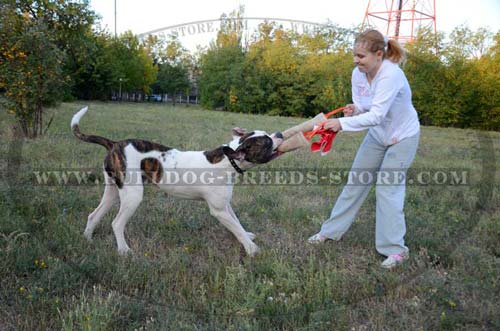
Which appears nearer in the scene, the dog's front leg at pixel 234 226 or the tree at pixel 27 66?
the dog's front leg at pixel 234 226

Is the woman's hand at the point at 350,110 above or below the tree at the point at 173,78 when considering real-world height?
below

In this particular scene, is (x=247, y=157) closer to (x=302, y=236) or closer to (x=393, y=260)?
(x=302, y=236)

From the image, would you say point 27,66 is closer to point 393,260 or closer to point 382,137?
point 382,137

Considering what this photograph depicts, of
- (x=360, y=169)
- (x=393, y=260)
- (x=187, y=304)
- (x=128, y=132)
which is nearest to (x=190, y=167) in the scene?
(x=187, y=304)

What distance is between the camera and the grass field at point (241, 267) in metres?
2.82

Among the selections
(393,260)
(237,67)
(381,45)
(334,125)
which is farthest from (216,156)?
(237,67)

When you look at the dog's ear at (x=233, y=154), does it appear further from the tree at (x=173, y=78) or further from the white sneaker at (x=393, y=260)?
the tree at (x=173, y=78)

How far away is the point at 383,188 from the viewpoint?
390cm

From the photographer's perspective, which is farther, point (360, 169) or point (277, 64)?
point (277, 64)

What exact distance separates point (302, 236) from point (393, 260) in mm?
1103

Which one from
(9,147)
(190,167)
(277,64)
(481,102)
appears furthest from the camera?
(277,64)

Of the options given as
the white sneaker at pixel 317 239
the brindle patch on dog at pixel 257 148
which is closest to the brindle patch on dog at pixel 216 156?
the brindle patch on dog at pixel 257 148

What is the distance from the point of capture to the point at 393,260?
3.84m

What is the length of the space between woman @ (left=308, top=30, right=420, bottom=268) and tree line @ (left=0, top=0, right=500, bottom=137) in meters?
1.43
